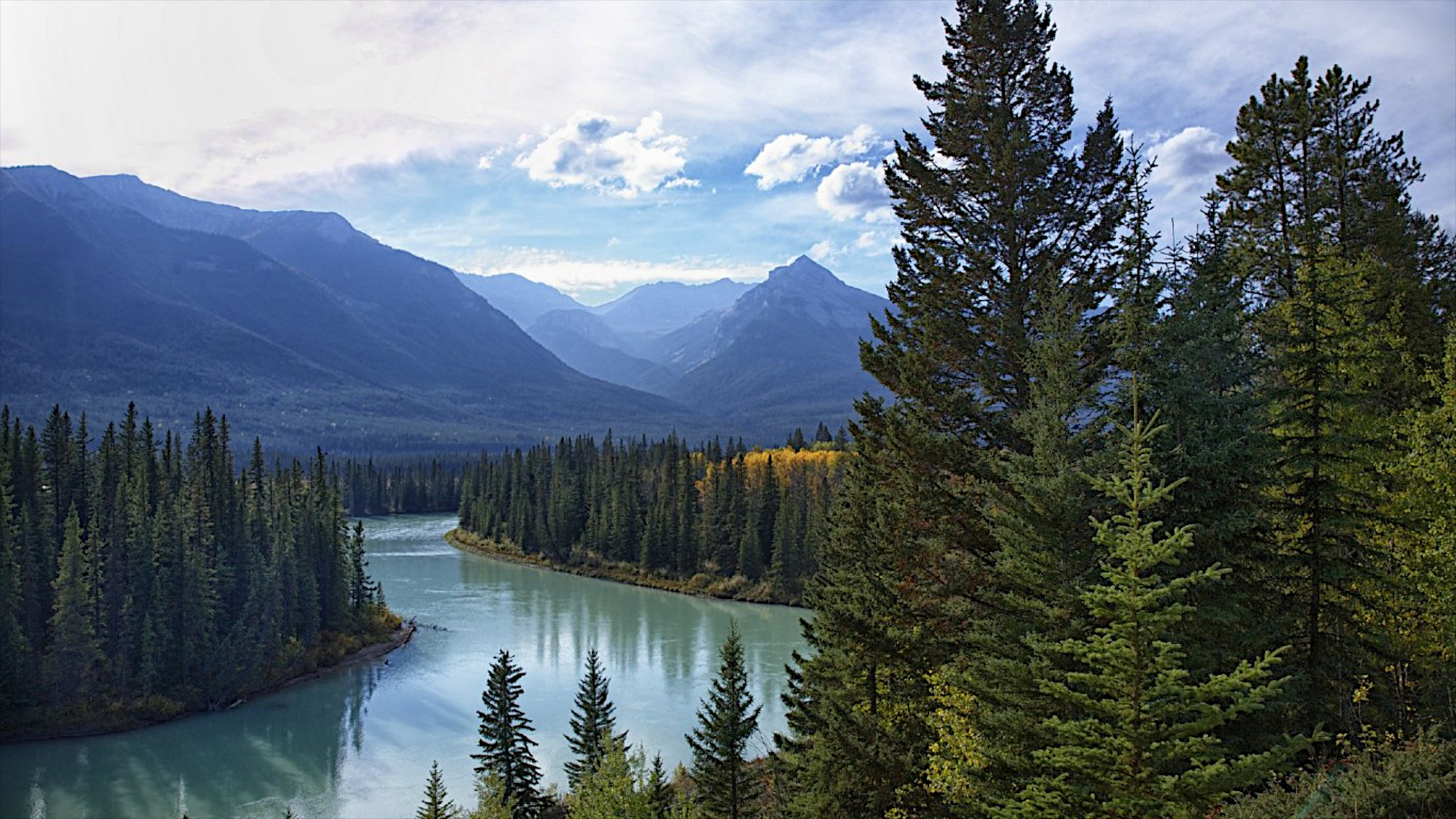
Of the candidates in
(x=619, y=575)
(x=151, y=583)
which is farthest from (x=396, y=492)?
(x=151, y=583)

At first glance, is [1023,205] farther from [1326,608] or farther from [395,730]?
[395,730]

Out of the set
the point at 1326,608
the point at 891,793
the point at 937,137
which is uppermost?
the point at 937,137

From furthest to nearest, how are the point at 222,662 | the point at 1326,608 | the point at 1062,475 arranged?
1. the point at 222,662
2. the point at 1326,608
3. the point at 1062,475

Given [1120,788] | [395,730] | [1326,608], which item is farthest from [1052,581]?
[395,730]

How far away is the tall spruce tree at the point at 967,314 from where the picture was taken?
48.8ft

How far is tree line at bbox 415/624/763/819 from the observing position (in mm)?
19812

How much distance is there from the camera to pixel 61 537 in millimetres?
53812

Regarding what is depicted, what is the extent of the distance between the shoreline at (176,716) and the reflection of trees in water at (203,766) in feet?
2.17

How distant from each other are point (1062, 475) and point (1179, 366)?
2.85 meters

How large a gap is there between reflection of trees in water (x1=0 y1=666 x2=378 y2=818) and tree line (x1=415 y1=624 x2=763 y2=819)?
8.73 m

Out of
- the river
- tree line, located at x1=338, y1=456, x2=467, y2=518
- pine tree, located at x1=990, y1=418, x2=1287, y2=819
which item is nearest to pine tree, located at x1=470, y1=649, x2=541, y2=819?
the river

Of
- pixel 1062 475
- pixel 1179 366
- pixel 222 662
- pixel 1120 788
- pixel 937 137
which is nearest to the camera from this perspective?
pixel 1120 788

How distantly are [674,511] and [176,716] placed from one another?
50.4 m

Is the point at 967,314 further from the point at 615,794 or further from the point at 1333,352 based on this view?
the point at 615,794
